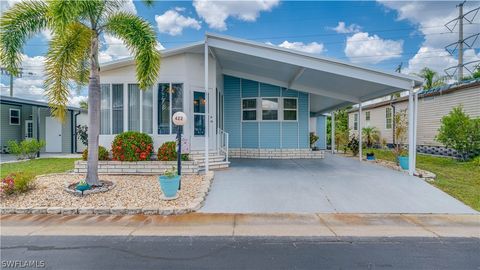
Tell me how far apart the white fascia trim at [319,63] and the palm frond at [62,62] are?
3477 millimetres

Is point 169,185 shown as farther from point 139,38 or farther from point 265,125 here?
point 265,125

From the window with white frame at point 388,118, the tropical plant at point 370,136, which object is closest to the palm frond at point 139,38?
the window with white frame at point 388,118

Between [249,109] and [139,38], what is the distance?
6.94m

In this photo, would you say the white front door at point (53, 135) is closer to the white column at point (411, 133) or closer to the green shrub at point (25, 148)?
the green shrub at point (25, 148)

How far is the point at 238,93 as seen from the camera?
12336mm

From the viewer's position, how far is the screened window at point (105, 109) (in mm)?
8914

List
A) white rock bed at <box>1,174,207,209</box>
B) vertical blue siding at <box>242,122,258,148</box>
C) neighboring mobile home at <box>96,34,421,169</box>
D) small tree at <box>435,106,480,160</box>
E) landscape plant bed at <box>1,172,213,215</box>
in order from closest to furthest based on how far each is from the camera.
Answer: landscape plant bed at <box>1,172,213,215</box>, white rock bed at <box>1,174,207,209</box>, neighboring mobile home at <box>96,34,421,169</box>, small tree at <box>435,106,480,160</box>, vertical blue siding at <box>242,122,258,148</box>

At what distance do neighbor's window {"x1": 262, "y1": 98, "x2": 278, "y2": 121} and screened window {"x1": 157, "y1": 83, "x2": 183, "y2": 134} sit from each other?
15.4 ft

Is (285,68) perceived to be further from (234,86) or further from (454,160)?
(454,160)

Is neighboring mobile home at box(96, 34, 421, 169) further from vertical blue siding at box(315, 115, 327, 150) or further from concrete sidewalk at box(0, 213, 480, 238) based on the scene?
vertical blue siding at box(315, 115, 327, 150)

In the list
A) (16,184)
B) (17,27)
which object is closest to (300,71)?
(17,27)

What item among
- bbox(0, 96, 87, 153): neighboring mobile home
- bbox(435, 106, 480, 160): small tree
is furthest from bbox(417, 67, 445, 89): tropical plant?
bbox(0, 96, 87, 153): neighboring mobile home

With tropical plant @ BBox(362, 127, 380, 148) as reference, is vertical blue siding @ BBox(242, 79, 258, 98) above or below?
above

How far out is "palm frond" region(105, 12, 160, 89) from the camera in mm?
6121
